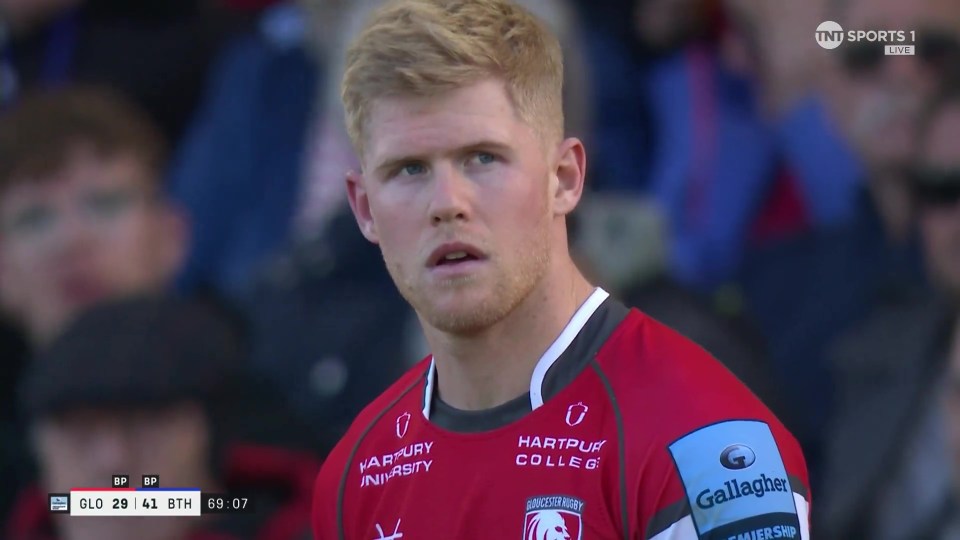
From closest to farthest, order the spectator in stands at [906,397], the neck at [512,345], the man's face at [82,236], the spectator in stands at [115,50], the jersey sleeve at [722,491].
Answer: the jersey sleeve at [722,491] → the neck at [512,345] → the spectator in stands at [906,397] → the man's face at [82,236] → the spectator in stands at [115,50]

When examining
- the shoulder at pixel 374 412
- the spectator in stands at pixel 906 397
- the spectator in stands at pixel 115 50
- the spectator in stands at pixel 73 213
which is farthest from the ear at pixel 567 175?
the spectator in stands at pixel 115 50

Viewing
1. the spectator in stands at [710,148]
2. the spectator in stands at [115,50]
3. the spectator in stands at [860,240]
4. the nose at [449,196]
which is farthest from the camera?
the spectator in stands at [115,50]

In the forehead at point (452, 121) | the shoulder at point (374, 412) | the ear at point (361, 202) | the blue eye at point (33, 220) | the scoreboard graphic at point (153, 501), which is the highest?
the blue eye at point (33, 220)

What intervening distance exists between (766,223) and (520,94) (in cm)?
276

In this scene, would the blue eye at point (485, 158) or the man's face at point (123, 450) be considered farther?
the man's face at point (123, 450)

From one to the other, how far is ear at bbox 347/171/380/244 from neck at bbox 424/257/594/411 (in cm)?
19

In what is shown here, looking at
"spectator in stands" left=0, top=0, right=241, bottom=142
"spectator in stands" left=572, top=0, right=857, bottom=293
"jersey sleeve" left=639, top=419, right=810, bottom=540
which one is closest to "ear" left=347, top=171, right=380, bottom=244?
"jersey sleeve" left=639, top=419, right=810, bottom=540

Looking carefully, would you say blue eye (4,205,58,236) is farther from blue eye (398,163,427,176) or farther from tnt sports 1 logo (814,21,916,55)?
blue eye (398,163,427,176)

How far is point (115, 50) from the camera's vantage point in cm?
572

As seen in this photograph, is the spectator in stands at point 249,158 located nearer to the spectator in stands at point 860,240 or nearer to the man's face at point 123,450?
the man's face at point 123,450

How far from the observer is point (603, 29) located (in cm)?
559

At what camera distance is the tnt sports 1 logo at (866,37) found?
15.4 feet

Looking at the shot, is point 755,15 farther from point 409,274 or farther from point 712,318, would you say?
point 409,274

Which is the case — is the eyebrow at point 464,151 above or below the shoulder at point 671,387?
above
